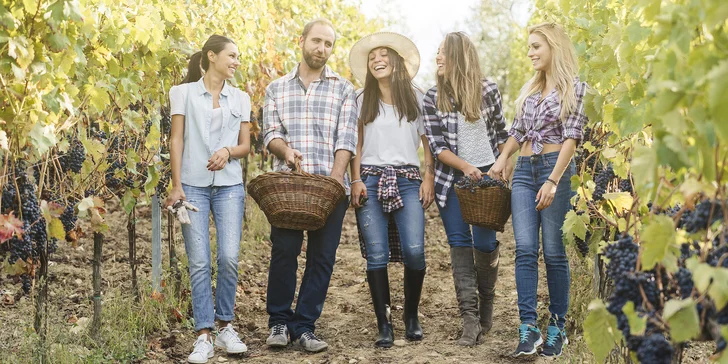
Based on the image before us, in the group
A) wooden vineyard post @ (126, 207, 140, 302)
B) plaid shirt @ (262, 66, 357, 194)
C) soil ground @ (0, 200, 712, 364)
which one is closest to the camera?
soil ground @ (0, 200, 712, 364)

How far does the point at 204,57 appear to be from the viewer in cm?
475

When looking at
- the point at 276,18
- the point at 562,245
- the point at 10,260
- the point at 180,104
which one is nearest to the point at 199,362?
the point at 10,260

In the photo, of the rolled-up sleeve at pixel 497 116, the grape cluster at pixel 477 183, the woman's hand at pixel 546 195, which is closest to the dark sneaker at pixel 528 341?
the woman's hand at pixel 546 195

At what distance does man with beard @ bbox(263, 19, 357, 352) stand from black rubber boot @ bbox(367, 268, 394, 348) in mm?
277

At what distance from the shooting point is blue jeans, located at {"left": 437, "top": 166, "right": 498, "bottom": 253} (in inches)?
190

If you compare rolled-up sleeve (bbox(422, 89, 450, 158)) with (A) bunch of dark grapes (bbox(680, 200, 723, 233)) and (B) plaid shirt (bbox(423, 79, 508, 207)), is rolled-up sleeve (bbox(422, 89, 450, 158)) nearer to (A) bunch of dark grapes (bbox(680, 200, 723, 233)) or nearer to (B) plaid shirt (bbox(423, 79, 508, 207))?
(B) plaid shirt (bbox(423, 79, 508, 207))

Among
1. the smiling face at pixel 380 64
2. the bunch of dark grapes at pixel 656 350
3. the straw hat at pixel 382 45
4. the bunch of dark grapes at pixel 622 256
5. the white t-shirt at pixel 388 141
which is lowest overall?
the bunch of dark grapes at pixel 656 350

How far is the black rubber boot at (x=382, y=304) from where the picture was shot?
4824 millimetres

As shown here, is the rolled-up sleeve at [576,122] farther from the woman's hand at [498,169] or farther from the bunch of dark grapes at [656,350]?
the bunch of dark grapes at [656,350]

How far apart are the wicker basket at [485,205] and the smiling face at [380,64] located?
81 cm

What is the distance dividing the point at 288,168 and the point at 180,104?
70 cm

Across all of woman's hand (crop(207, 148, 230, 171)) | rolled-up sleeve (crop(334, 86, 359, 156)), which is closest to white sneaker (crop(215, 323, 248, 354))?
woman's hand (crop(207, 148, 230, 171))

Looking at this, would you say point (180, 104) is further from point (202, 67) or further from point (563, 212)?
point (563, 212)

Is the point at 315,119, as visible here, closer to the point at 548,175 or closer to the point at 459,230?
the point at 459,230
